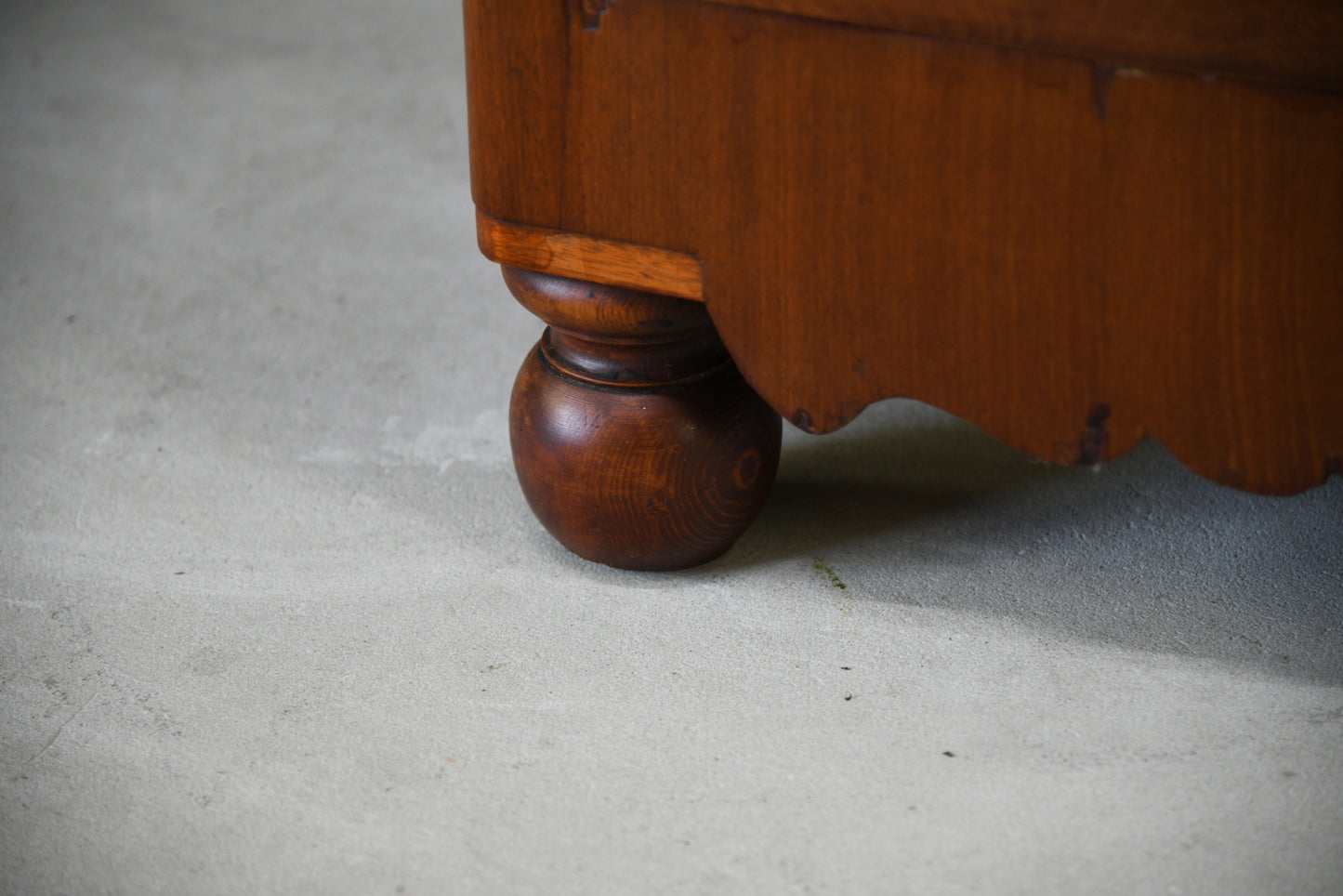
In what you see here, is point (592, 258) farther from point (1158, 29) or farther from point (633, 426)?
point (1158, 29)

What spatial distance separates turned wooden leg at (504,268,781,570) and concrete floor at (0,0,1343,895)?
74 mm

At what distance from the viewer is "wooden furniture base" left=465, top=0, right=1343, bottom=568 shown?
82cm

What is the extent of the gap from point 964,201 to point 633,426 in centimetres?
34

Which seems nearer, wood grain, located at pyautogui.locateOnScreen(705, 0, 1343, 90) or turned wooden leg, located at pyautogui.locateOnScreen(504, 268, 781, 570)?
wood grain, located at pyautogui.locateOnScreen(705, 0, 1343, 90)

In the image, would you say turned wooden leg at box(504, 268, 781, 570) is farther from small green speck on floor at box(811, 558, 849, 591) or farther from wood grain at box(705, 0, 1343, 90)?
wood grain at box(705, 0, 1343, 90)

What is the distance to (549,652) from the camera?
1094mm

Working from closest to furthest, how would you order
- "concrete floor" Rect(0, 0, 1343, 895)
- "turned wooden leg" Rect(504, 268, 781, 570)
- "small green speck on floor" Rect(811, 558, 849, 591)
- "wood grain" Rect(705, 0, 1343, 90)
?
"wood grain" Rect(705, 0, 1343, 90) < "concrete floor" Rect(0, 0, 1343, 895) < "turned wooden leg" Rect(504, 268, 781, 570) < "small green speck on floor" Rect(811, 558, 849, 591)

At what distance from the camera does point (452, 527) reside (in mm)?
1277

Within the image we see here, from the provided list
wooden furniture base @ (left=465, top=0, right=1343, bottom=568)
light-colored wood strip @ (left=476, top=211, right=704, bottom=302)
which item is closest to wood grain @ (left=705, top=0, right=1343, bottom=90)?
wooden furniture base @ (left=465, top=0, right=1343, bottom=568)

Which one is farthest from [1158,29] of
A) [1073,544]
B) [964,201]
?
[1073,544]

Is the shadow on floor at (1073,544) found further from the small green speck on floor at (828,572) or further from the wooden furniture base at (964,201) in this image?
the wooden furniture base at (964,201)

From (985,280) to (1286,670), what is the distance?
42 centimetres

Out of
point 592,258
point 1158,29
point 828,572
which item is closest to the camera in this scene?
point 1158,29

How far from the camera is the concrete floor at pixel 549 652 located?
897mm
